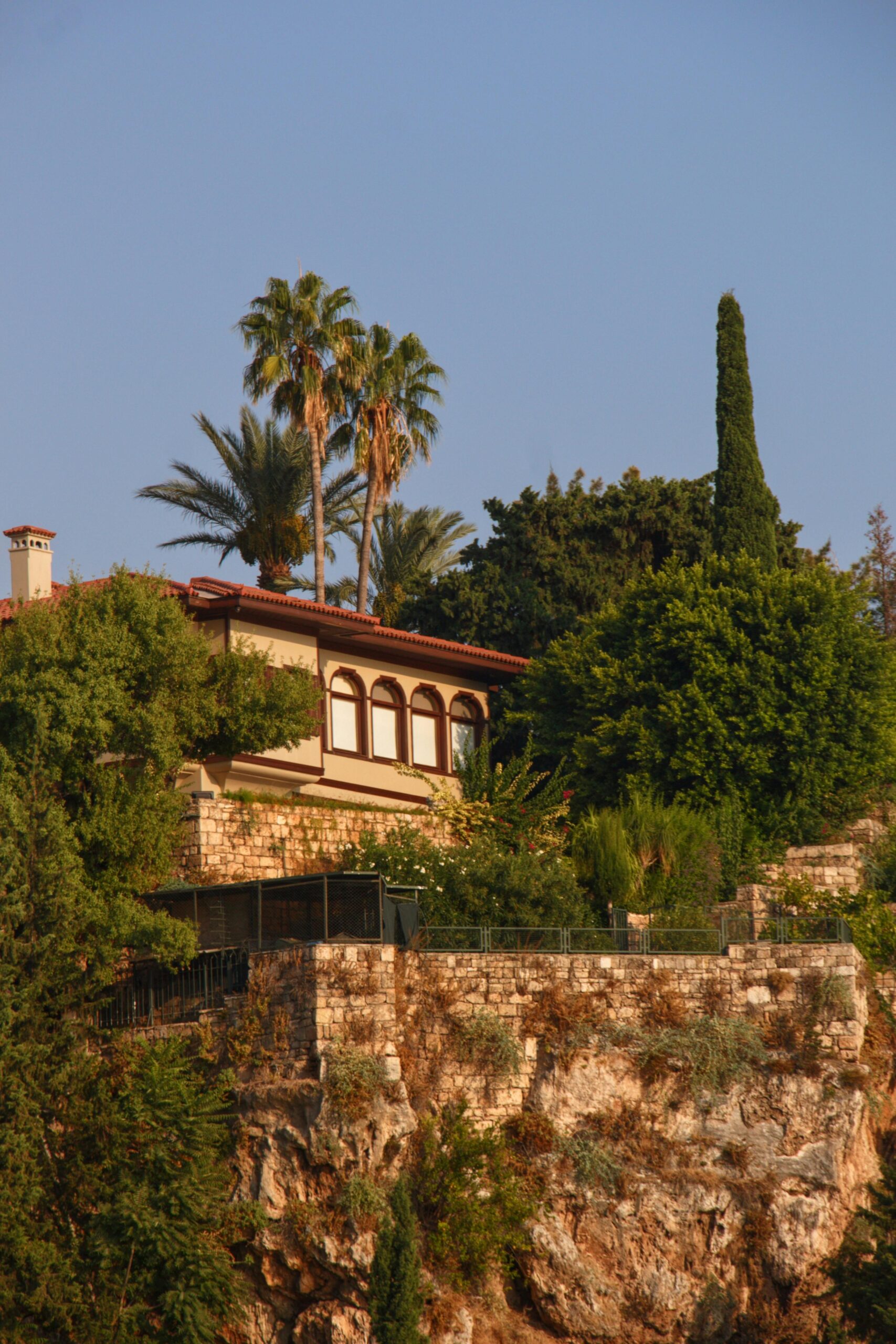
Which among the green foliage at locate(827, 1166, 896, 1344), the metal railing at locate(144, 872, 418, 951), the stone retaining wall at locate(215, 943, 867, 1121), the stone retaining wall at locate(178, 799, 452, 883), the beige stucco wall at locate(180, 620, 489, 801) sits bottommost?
the green foliage at locate(827, 1166, 896, 1344)

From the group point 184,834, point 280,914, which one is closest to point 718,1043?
point 280,914

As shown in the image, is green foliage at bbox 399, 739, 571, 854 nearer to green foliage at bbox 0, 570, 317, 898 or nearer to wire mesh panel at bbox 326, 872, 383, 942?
green foliage at bbox 0, 570, 317, 898

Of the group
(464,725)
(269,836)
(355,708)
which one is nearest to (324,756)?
(355,708)

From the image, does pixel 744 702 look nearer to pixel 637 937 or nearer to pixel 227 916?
pixel 637 937

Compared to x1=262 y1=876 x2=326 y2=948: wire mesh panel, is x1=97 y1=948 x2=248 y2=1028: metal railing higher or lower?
lower

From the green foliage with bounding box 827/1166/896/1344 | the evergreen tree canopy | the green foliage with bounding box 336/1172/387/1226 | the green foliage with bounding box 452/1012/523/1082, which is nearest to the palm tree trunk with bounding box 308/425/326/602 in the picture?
the evergreen tree canopy

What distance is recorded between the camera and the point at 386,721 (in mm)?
43656

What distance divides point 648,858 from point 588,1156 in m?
7.62

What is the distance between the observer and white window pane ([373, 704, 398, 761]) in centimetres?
4322

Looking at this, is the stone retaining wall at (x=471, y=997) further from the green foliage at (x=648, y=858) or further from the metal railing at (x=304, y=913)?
the green foliage at (x=648, y=858)

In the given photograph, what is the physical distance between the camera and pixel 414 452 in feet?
171

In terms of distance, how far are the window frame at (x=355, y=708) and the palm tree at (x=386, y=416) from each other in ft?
27.1

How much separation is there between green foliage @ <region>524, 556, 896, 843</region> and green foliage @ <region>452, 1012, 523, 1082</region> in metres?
9.50

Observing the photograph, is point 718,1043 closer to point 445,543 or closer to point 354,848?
point 354,848
